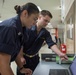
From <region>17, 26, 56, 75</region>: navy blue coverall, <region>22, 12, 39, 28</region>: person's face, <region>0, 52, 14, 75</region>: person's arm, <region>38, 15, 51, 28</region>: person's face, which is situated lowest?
<region>17, 26, 56, 75</region>: navy blue coverall

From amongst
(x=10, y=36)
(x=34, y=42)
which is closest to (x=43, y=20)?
(x=34, y=42)

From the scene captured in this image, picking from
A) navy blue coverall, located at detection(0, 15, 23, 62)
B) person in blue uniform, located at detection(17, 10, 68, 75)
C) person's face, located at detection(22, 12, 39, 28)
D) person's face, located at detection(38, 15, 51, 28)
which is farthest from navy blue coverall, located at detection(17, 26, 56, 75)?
navy blue coverall, located at detection(0, 15, 23, 62)

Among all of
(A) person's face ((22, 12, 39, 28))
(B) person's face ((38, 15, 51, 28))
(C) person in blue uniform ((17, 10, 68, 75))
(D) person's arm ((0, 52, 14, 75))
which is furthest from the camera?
(C) person in blue uniform ((17, 10, 68, 75))

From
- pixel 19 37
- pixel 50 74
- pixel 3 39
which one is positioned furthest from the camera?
pixel 50 74

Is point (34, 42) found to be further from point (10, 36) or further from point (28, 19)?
→ point (10, 36)

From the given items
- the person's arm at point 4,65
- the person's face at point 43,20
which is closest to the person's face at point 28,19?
the person's arm at point 4,65

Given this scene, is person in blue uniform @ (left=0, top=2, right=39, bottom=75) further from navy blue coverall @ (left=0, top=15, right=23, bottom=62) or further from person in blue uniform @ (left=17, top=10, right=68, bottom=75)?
person in blue uniform @ (left=17, top=10, right=68, bottom=75)

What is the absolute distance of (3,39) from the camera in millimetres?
1357

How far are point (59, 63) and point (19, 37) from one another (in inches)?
45.5

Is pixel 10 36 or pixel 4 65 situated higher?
pixel 10 36

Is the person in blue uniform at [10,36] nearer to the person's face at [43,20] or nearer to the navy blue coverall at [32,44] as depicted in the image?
the person's face at [43,20]

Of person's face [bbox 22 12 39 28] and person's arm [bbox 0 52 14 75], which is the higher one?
person's face [bbox 22 12 39 28]

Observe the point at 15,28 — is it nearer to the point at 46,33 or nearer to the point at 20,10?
the point at 20,10

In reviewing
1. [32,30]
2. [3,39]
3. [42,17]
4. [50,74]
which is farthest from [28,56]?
[3,39]
